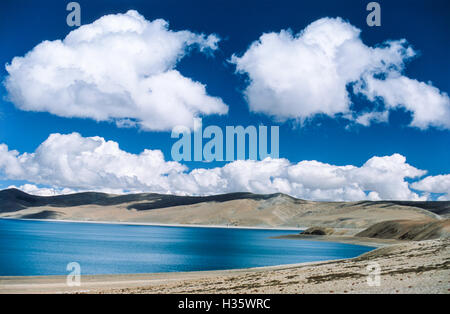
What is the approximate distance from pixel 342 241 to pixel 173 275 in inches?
3679

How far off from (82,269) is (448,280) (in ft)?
153

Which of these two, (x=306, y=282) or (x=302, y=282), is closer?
(x=306, y=282)

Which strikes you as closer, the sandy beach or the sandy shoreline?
the sandy beach

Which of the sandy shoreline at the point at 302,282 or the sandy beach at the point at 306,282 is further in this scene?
the sandy shoreline at the point at 302,282
